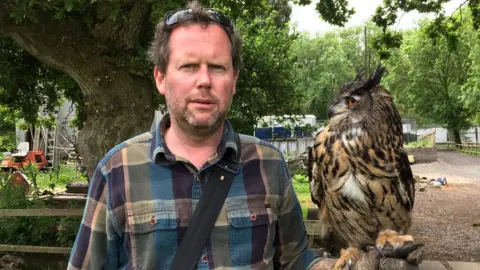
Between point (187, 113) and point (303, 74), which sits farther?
point (303, 74)

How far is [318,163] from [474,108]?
31.7 metres

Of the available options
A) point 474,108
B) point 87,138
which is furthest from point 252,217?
point 474,108

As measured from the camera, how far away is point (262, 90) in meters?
9.35

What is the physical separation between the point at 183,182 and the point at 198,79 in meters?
0.46

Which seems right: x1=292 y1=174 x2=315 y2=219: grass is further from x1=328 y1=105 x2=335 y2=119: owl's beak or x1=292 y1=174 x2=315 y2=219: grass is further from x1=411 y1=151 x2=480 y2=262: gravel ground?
x1=328 y1=105 x2=335 y2=119: owl's beak

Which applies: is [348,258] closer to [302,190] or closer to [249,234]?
[249,234]

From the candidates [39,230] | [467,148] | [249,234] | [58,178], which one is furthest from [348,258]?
[467,148]

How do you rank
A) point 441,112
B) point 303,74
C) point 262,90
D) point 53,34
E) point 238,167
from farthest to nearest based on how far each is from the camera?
point 303,74 < point 441,112 < point 262,90 < point 53,34 < point 238,167

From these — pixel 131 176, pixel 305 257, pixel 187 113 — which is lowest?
pixel 305 257

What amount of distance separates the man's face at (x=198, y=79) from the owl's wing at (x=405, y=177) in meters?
1.55

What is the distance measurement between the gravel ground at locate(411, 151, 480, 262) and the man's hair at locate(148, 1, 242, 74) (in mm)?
3377

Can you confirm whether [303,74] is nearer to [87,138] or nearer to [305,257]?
[87,138]


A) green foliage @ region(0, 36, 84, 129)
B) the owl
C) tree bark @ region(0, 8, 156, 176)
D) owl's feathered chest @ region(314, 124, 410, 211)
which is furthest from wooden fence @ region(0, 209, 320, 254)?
owl's feathered chest @ region(314, 124, 410, 211)

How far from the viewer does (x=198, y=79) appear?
193 centimetres
